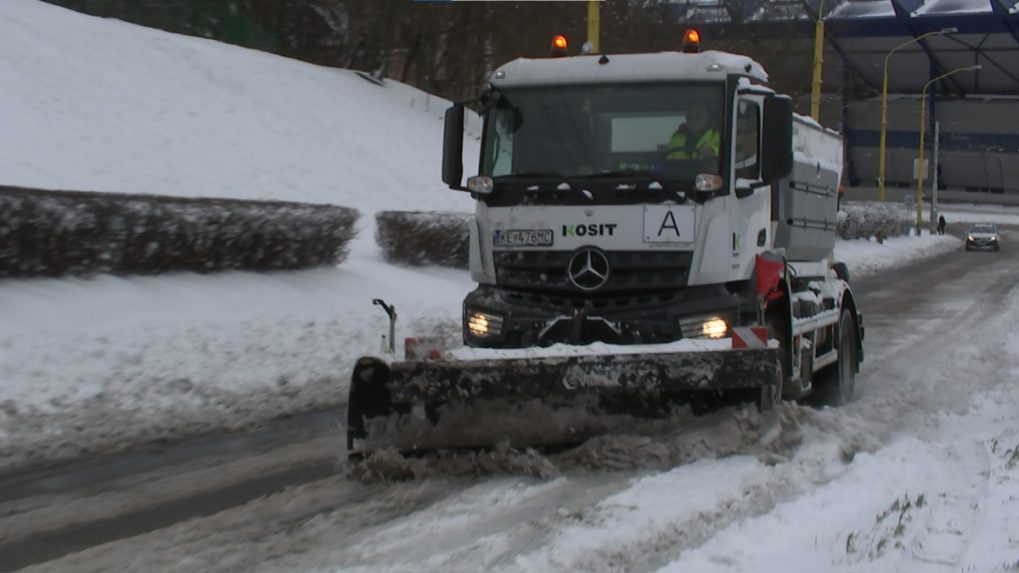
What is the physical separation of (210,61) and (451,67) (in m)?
10.5

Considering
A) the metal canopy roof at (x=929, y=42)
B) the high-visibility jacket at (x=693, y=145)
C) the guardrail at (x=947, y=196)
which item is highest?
the metal canopy roof at (x=929, y=42)

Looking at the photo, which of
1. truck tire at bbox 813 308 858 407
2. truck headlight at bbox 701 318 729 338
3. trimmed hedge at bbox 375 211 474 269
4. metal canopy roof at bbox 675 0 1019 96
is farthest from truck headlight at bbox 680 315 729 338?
metal canopy roof at bbox 675 0 1019 96

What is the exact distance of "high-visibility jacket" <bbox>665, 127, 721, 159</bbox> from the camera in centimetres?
749

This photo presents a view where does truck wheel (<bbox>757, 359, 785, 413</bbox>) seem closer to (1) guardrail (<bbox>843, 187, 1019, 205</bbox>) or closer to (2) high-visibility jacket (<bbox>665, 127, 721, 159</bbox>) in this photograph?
(2) high-visibility jacket (<bbox>665, 127, 721, 159</bbox>)

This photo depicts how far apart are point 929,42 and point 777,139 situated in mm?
77953

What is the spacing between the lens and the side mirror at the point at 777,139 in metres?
7.43

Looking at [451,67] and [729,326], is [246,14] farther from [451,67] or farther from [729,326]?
[729,326]

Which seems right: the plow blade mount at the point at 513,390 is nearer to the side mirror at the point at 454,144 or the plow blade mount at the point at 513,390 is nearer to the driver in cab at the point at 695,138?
the driver in cab at the point at 695,138

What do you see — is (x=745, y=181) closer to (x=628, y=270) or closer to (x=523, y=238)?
(x=628, y=270)

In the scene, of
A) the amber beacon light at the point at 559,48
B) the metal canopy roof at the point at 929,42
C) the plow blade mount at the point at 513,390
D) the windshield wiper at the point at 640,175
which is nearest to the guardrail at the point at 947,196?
the metal canopy roof at the point at 929,42

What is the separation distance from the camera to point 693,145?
752 cm

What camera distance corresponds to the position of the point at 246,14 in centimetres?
3612

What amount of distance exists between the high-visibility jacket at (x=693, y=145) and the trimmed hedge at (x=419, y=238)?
9.59 metres

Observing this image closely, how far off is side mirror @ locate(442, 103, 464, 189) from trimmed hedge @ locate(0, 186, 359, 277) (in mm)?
4204
